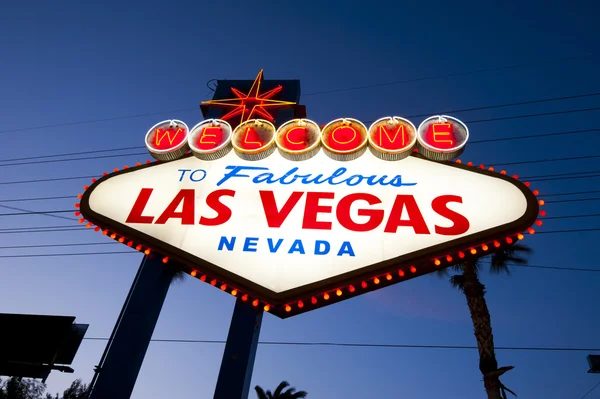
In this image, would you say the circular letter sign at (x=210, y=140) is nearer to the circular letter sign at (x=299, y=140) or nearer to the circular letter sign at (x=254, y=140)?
the circular letter sign at (x=254, y=140)

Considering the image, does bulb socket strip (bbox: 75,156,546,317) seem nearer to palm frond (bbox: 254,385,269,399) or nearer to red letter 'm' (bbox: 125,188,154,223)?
red letter 'm' (bbox: 125,188,154,223)

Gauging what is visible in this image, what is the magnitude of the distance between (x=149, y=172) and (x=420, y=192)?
5421 mm

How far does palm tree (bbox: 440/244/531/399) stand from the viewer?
10.5 meters

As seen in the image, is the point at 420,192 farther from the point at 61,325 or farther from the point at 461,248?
the point at 61,325

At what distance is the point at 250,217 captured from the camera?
7.68m

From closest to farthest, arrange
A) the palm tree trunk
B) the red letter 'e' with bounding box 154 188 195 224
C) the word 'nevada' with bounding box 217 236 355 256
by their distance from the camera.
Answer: the word 'nevada' with bounding box 217 236 355 256 → the red letter 'e' with bounding box 154 188 195 224 → the palm tree trunk

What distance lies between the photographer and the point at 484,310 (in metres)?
12.1

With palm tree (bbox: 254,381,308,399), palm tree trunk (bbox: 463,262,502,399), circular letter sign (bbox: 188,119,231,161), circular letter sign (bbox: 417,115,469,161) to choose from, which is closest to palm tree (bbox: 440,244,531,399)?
palm tree trunk (bbox: 463,262,502,399)

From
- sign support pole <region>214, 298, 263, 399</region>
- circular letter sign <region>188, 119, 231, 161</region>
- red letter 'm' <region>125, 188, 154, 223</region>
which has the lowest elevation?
sign support pole <region>214, 298, 263, 399</region>

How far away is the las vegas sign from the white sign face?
0.02 meters

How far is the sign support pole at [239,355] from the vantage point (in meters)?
6.82

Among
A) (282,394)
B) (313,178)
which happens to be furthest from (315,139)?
(282,394)

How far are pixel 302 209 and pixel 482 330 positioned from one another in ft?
23.3

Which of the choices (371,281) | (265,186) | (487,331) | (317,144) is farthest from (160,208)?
(487,331)
